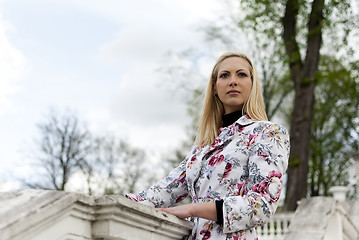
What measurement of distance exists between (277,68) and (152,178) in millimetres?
9823

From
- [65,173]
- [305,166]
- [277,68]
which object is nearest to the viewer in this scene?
[305,166]

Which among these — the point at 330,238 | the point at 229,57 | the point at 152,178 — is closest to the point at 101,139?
the point at 152,178

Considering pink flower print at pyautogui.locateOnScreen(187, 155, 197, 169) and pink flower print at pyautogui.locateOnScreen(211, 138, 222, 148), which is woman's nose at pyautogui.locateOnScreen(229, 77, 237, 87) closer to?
pink flower print at pyautogui.locateOnScreen(211, 138, 222, 148)

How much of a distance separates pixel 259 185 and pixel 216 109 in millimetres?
732

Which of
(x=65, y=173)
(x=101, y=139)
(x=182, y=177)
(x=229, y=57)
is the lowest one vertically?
(x=182, y=177)

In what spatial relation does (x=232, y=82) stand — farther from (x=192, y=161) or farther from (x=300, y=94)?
(x=300, y=94)

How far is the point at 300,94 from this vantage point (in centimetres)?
1200

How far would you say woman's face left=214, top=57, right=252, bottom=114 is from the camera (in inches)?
98.6

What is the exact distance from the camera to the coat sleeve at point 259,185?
203 centimetres

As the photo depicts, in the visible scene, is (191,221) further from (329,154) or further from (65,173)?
(329,154)

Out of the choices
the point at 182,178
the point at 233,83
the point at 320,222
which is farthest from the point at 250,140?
the point at 320,222

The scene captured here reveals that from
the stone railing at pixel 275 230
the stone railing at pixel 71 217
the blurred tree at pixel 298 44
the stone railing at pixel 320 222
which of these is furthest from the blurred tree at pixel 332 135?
the stone railing at pixel 71 217

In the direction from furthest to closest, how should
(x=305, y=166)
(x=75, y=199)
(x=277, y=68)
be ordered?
(x=277, y=68), (x=305, y=166), (x=75, y=199)

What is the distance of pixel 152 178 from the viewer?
975 inches
